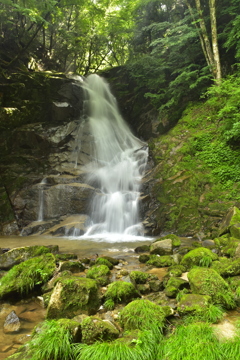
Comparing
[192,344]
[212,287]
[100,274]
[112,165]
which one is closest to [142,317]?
[192,344]

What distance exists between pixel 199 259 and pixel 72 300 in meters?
2.96

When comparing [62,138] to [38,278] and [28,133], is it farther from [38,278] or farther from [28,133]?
[38,278]

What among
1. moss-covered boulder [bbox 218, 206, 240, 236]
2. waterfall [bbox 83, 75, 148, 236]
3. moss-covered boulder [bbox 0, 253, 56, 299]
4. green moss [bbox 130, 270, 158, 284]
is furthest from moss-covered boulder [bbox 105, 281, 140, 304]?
waterfall [bbox 83, 75, 148, 236]

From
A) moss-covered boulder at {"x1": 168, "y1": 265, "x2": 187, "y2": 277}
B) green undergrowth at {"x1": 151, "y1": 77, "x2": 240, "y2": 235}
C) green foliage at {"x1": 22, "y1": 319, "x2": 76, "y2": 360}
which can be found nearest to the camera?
green foliage at {"x1": 22, "y1": 319, "x2": 76, "y2": 360}

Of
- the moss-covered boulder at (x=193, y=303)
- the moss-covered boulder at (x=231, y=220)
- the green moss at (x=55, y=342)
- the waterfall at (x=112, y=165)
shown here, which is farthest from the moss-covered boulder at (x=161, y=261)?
the waterfall at (x=112, y=165)

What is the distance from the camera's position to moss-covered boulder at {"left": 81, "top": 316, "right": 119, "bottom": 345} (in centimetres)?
267

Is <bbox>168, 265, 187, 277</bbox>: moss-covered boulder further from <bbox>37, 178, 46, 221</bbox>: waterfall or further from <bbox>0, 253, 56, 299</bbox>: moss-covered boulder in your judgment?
<bbox>37, 178, 46, 221</bbox>: waterfall

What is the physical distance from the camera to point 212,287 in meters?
3.48

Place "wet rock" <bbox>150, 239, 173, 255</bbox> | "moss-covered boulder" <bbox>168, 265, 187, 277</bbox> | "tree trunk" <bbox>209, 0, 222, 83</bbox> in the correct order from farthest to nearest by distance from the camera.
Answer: "tree trunk" <bbox>209, 0, 222, 83</bbox> → "wet rock" <bbox>150, 239, 173, 255</bbox> → "moss-covered boulder" <bbox>168, 265, 187, 277</bbox>

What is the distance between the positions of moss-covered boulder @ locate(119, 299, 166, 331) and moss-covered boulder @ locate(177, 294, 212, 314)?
1.02 feet

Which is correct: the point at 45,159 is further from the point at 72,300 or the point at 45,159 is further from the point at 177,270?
the point at 72,300

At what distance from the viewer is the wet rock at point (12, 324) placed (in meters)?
3.20

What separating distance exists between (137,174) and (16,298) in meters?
10.7

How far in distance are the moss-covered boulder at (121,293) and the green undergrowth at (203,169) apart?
5718 mm
